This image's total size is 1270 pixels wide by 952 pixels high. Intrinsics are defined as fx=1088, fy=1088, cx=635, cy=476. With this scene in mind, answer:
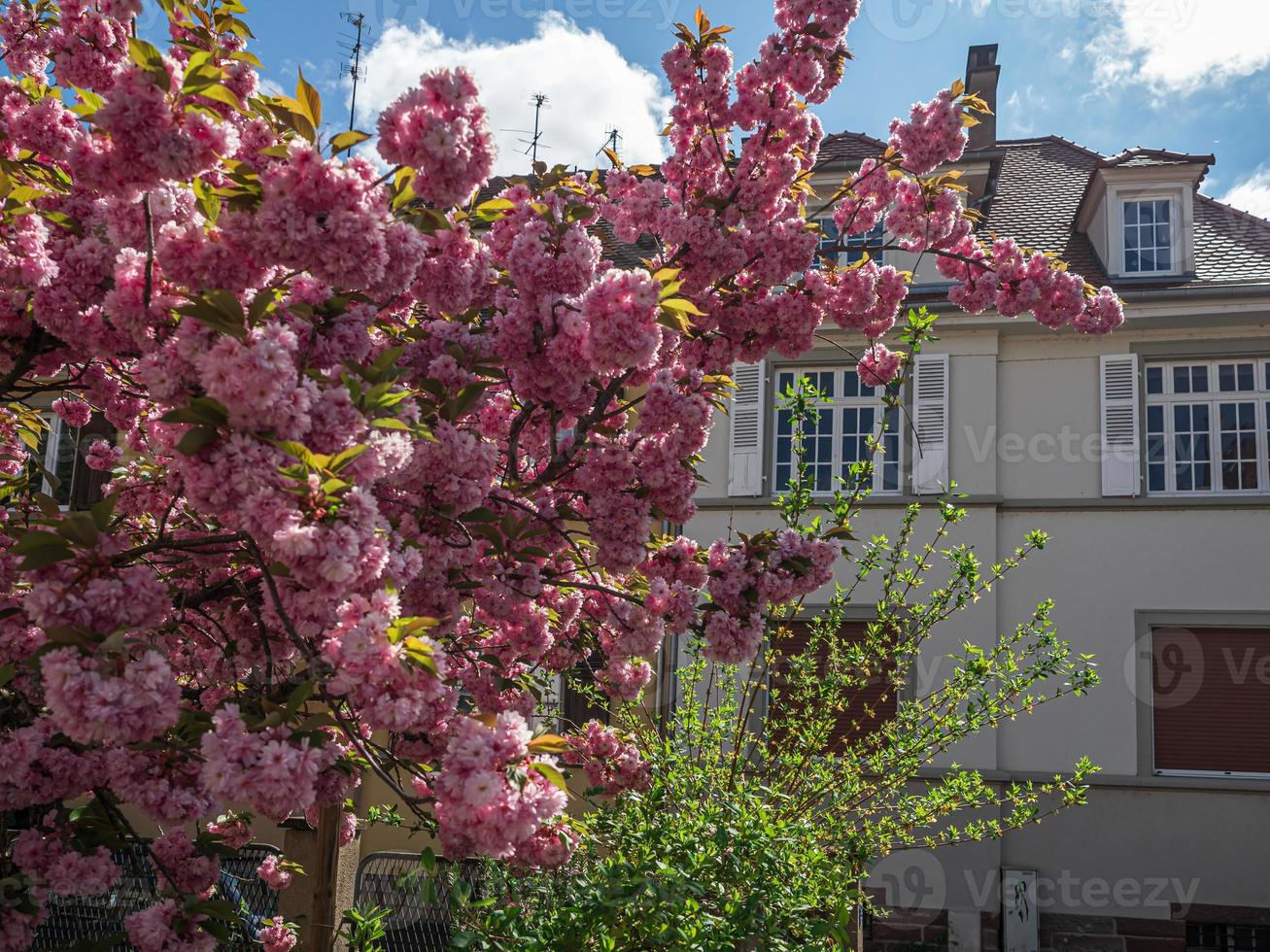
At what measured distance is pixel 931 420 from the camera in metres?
12.5

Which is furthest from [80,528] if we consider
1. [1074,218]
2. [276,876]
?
[1074,218]

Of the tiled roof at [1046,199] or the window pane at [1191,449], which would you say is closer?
the window pane at [1191,449]

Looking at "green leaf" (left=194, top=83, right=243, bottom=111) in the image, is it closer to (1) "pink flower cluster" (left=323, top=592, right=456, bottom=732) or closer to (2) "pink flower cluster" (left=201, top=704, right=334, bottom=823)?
(1) "pink flower cluster" (left=323, top=592, right=456, bottom=732)

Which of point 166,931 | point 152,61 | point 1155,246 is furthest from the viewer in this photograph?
point 1155,246

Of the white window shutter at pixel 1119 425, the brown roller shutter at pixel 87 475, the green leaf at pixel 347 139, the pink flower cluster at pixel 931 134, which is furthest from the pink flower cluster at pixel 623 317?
the brown roller shutter at pixel 87 475

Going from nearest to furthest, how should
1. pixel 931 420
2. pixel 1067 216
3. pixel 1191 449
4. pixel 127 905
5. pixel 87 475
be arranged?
1. pixel 127 905
2. pixel 1191 449
3. pixel 931 420
4. pixel 87 475
5. pixel 1067 216

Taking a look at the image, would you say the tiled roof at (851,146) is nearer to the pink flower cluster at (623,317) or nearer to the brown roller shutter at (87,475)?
the brown roller shutter at (87,475)

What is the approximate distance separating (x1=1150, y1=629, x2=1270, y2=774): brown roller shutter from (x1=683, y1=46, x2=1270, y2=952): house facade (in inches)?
0.8

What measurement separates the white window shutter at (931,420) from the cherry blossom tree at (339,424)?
23.0 feet

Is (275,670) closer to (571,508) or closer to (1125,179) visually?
(571,508)

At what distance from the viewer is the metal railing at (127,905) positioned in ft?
11.6

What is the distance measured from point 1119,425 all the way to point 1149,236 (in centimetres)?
270

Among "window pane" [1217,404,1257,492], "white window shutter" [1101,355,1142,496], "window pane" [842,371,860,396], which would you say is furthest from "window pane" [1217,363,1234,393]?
"window pane" [842,371,860,396]

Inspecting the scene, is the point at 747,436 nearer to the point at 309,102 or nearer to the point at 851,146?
the point at 851,146
